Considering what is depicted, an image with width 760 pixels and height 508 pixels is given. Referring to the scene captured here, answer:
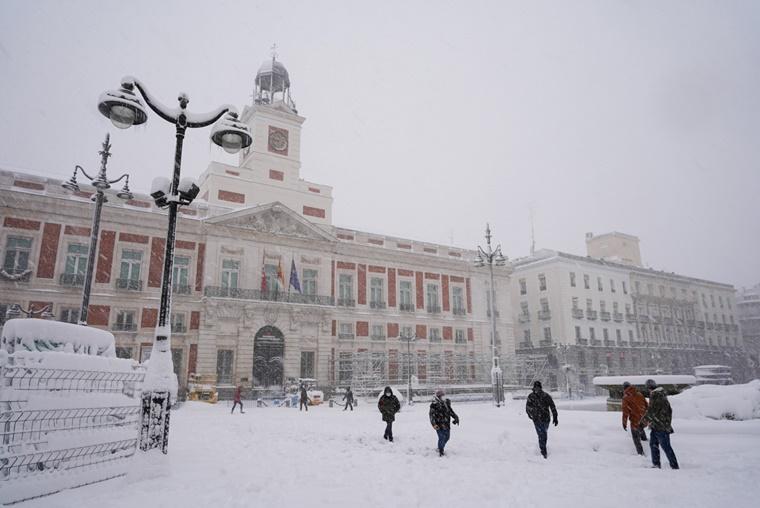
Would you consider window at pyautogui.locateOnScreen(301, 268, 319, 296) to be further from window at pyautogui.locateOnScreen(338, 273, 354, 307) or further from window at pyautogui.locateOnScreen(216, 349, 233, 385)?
window at pyautogui.locateOnScreen(216, 349, 233, 385)

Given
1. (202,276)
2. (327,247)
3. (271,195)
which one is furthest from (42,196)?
(327,247)

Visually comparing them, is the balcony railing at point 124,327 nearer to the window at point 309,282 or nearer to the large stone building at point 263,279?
the large stone building at point 263,279

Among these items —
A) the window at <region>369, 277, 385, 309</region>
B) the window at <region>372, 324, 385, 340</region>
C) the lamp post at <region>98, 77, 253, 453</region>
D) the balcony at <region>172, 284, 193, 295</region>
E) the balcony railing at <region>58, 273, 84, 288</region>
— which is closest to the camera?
the lamp post at <region>98, 77, 253, 453</region>

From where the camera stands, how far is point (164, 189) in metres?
7.71

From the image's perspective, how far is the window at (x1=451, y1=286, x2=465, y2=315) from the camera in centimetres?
3756

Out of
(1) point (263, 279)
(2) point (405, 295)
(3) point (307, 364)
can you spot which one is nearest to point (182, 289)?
(1) point (263, 279)

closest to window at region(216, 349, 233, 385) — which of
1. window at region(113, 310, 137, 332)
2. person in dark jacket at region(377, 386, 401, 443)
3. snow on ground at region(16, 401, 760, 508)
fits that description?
window at region(113, 310, 137, 332)

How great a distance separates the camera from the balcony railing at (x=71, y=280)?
24.1 metres

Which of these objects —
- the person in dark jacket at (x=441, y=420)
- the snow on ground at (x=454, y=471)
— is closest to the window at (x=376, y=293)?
the snow on ground at (x=454, y=471)

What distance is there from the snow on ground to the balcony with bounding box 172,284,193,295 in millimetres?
16094

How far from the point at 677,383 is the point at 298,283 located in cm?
2180

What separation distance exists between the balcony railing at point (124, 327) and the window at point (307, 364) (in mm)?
10063

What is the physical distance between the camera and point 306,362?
30.0 metres

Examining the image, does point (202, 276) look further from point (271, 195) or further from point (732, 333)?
point (732, 333)
